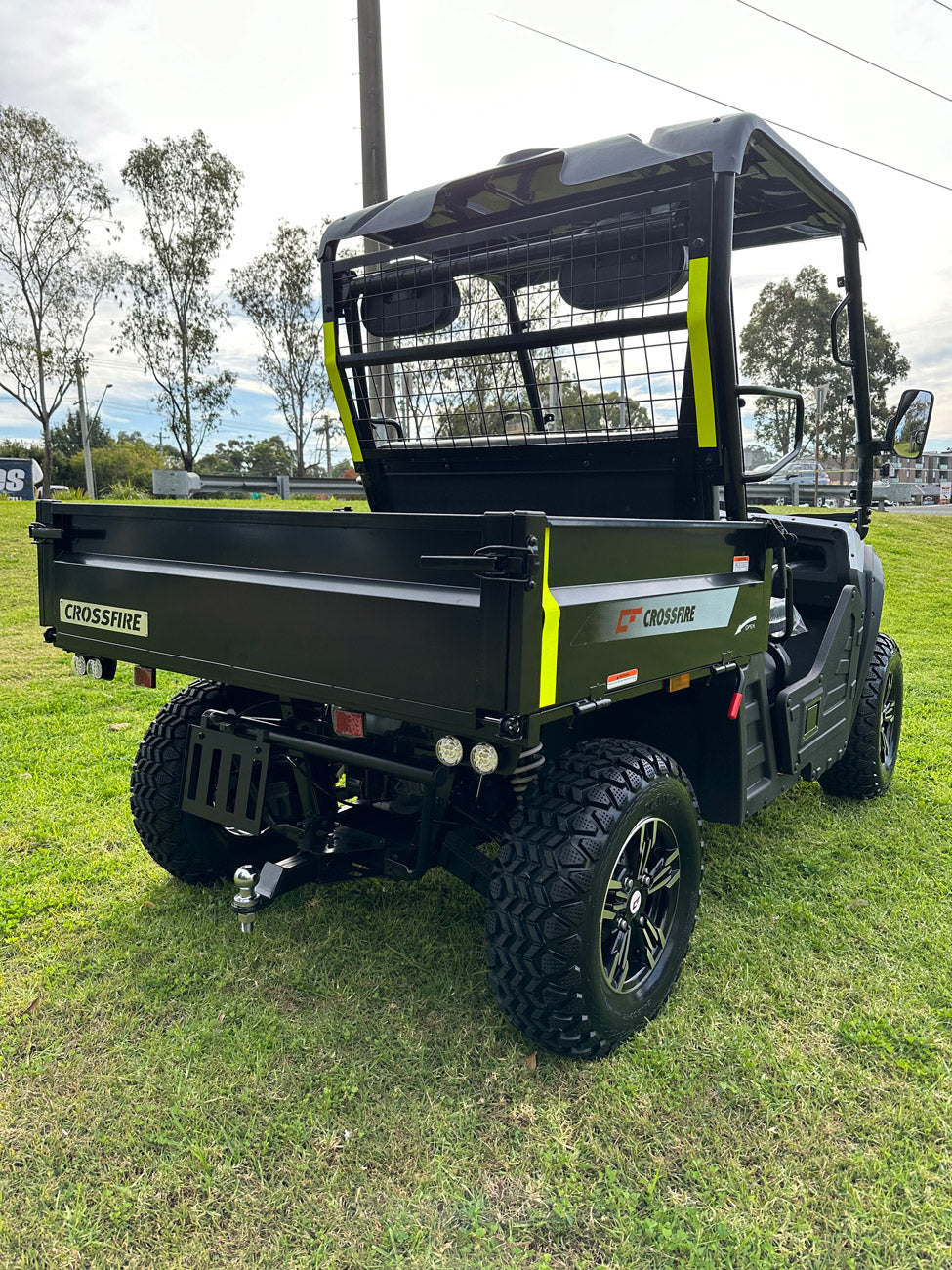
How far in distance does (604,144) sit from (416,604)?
157cm

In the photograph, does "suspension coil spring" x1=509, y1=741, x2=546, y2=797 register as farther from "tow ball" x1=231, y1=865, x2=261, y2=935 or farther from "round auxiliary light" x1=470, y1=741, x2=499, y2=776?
"tow ball" x1=231, y1=865, x2=261, y2=935

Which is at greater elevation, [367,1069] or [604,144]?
[604,144]

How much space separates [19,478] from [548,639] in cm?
2336

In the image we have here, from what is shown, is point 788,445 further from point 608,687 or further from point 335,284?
point 335,284

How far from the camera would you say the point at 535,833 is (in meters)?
2.23

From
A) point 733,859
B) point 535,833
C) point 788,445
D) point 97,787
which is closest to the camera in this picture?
point 535,833

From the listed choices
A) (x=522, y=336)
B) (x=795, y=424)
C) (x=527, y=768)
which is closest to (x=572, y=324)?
(x=522, y=336)

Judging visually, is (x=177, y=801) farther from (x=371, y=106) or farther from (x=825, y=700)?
(x=371, y=106)

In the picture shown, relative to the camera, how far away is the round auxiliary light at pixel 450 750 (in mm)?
1993

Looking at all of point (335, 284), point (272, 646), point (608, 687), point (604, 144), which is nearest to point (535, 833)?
point (608, 687)

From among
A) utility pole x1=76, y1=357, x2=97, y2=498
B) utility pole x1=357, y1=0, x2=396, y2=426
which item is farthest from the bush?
utility pole x1=357, y1=0, x2=396, y2=426

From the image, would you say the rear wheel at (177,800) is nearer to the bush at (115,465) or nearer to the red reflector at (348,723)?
the red reflector at (348,723)

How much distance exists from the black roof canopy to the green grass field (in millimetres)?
2434

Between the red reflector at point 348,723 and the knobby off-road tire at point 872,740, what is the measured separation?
2.73 meters
